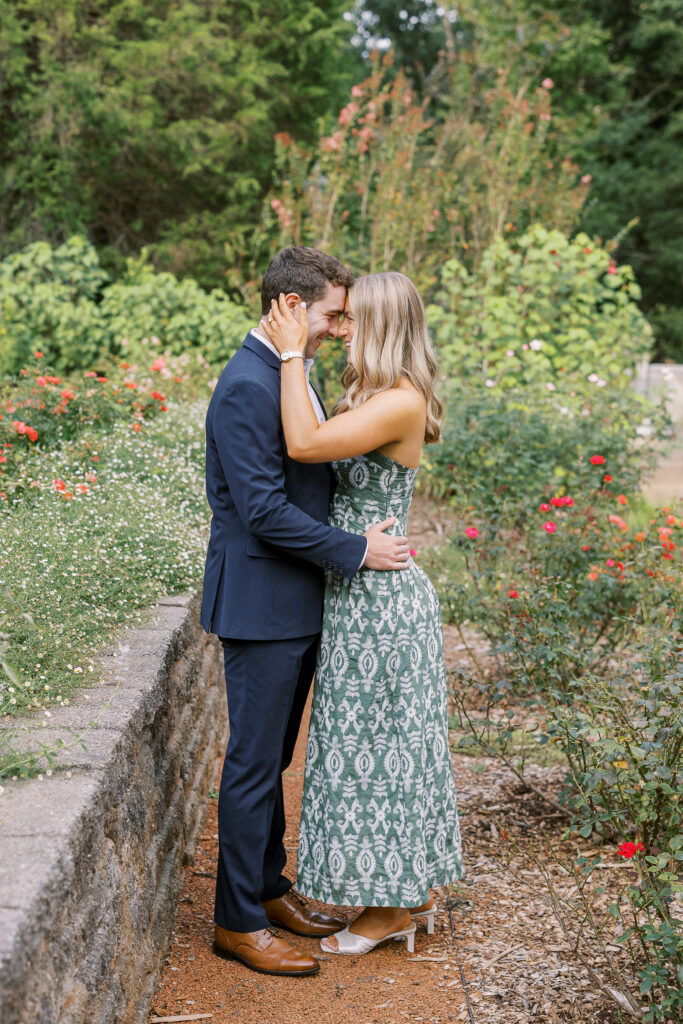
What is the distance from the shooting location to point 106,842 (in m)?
2.08

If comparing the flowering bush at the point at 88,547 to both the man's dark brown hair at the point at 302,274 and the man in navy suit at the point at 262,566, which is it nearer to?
the man in navy suit at the point at 262,566

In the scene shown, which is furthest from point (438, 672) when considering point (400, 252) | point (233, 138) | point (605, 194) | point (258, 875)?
point (605, 194)

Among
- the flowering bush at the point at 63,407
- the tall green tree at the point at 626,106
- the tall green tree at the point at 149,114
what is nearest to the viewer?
the flowering bush at the point at 63,407

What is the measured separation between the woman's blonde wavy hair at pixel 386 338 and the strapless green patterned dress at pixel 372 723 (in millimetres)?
225

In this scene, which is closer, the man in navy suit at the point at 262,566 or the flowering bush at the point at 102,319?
the man in navy suit at the point at 262,566

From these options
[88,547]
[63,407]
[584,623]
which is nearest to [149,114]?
[63,407]

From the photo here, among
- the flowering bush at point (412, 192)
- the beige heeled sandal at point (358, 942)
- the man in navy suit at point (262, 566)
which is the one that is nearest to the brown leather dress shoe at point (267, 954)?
the man in navy suit at point (262, 566)

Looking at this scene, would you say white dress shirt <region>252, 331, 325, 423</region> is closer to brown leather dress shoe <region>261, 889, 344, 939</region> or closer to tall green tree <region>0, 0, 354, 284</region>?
brown leather dress shoe <region>261, 889, 344, 939</region>

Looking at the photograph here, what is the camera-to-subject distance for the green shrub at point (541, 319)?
8008 millimetres

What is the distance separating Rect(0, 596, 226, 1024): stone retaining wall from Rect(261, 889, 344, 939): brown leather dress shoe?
316 mm

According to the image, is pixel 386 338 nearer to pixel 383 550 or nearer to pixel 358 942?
pixel 383 550

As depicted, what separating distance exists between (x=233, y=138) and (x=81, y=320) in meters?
2.95

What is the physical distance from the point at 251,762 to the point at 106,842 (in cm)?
65

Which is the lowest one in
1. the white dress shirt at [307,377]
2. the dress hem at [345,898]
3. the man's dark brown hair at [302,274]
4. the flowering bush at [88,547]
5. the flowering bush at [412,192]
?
the dress hem at [345,898]
